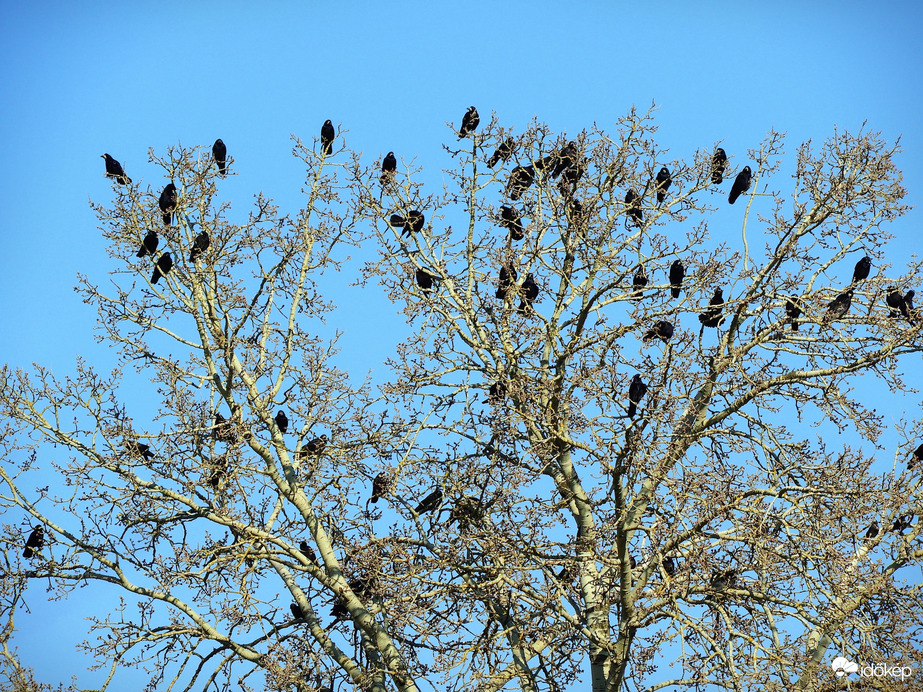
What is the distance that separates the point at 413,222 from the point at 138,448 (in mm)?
3949

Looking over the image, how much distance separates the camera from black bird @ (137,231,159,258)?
11660 mm

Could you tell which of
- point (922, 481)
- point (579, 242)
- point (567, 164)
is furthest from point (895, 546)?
point (567, 164)

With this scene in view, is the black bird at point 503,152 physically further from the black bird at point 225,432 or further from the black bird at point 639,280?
the black bird at point 225,432

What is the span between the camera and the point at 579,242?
1155cm

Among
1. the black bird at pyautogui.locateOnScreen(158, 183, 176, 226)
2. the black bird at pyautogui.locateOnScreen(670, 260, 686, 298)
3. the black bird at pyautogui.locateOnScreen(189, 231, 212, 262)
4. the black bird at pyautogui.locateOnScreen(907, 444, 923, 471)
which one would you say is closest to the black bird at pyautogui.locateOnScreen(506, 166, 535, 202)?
the black bird at pyautogui.locateOnScreen(670, 260, 686, 298)

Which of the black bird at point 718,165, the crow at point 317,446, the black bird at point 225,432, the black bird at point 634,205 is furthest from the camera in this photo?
the black bird at point 718,165

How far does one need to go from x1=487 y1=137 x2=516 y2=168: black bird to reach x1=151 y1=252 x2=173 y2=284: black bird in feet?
12.4

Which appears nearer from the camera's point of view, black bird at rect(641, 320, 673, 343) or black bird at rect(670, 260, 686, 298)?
black bird at rect(641, 320, 673, 343)

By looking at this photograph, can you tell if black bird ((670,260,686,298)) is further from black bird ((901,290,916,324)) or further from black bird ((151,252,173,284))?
black bird ((151,252,173,284))

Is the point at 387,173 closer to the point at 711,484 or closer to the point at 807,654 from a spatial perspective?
the point at 711,484

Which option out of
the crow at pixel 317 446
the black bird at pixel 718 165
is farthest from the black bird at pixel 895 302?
the crow at pixel 317 446

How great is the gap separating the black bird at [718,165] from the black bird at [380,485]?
5.10 m

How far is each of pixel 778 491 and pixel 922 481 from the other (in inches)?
87.4

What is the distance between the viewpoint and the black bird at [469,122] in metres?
11.9
